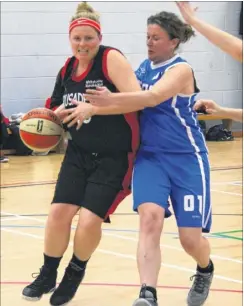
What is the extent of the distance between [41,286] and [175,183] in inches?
42.0

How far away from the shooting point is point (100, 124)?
457 centimetres

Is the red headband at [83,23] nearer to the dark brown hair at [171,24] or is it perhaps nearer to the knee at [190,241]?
the dark brown hair at [171,24]

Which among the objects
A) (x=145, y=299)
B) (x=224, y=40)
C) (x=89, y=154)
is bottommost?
(x=145, y=299)

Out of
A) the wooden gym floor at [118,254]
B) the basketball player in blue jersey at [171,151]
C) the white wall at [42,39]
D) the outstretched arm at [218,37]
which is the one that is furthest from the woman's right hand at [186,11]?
the white wall at [42,39]

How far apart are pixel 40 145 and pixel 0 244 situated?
97.8 inches

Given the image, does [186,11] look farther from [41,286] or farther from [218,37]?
[41,286]

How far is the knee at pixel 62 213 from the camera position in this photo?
15.1ft

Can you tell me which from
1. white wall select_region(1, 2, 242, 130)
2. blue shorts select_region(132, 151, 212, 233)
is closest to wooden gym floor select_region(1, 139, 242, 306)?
blue shorts select_region(132, 151, 212, 233)

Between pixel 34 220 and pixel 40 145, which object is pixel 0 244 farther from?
pixel 40 145

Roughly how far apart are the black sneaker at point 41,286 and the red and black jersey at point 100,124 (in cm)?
84

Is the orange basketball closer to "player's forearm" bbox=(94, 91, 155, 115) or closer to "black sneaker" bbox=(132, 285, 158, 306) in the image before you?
"player's forearm" bbox=(94, 91, 155, 115)

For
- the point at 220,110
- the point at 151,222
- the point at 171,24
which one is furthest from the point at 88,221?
the point at 171,24

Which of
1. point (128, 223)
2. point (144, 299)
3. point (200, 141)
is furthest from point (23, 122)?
point (128, 223)

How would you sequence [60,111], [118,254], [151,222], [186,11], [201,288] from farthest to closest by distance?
[118,254] < [201,288] < [60,111] < [151,222] < [186,11]
